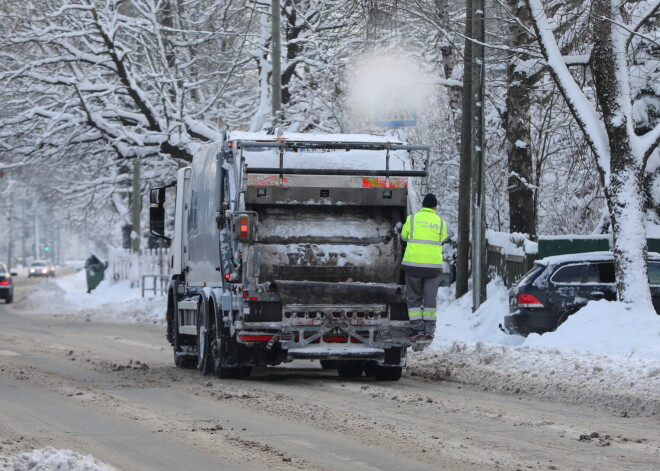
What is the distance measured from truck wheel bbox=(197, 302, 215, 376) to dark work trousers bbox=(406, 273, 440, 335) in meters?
2.36

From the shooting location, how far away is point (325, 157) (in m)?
14.0

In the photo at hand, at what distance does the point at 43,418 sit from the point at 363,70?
17507mm

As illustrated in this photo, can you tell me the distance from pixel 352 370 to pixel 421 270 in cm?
190

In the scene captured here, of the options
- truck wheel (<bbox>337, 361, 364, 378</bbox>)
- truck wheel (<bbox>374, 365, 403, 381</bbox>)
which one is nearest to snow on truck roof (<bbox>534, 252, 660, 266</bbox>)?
truck wheel (<bbox>337, 361, 364, 378</bbox>)

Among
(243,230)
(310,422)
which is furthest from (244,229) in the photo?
(310,422)

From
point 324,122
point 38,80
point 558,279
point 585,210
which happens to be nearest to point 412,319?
point 558,279

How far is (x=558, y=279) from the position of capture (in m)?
17.1

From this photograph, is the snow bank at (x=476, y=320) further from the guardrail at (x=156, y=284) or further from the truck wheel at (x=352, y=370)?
the guardrail at (x=156, y=284)

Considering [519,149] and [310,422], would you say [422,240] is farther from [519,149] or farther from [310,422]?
[519,149]

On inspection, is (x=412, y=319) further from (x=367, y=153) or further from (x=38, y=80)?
(x=38, y=80)

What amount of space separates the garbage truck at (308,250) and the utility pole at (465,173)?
282 inches

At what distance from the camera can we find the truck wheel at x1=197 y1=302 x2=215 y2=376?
571 inches

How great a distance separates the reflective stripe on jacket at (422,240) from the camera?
1352 cm

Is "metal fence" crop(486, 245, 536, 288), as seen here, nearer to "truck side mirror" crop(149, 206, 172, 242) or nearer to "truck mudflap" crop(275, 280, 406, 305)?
"truck side mirror" crop(149, 206, 172, 242)
